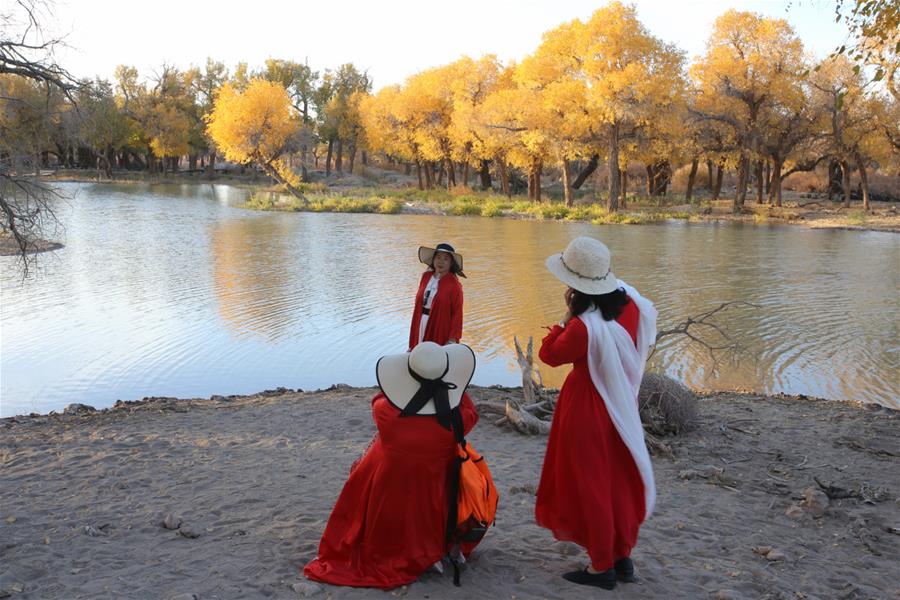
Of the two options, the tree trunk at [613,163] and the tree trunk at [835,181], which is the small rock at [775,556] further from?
the tree trunk at [835,181]

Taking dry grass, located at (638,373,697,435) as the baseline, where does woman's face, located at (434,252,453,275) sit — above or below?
above

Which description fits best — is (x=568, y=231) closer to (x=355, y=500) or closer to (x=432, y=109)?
(x=432, y=109)

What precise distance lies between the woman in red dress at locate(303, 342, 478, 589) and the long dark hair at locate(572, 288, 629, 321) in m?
0.57

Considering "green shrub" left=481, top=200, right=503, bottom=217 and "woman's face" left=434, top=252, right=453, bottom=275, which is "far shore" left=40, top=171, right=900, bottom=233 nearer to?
"green shrub" left=481, top=200, right=503, bottom=217

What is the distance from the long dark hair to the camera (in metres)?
3.61

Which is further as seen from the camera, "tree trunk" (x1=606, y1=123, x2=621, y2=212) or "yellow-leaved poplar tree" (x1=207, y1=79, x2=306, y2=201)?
"yellow-leaved poplar tree" (x1=207, y1=79, x2=306, y2=201)

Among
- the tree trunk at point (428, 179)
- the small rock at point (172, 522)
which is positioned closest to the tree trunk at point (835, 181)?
the tree trunk at point (428, 179)

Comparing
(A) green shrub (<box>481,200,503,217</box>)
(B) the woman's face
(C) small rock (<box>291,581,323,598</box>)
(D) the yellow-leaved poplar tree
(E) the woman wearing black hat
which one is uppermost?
(D) the yellow-leaved poplar tree

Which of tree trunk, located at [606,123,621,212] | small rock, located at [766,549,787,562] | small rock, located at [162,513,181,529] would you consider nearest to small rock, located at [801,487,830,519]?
small rock, located at [766,549,787,562]

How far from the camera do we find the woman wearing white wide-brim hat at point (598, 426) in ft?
11.6

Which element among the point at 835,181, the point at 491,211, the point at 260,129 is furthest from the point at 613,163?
the point at 260,129

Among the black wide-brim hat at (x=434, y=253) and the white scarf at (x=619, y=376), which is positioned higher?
the black wide-brim hat at (x=434, y=253)

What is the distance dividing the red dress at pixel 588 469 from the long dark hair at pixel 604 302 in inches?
1.6

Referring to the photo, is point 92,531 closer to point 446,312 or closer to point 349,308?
point 446,312
